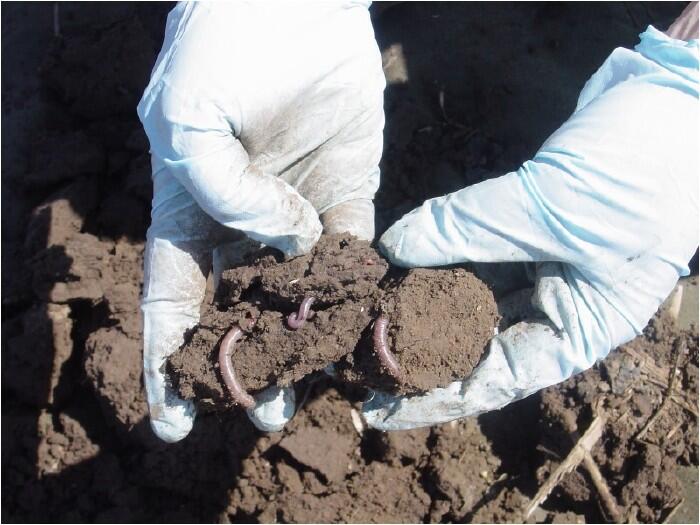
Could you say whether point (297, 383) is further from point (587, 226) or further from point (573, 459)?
point (587, 226)

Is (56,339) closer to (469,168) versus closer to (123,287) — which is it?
(123,287)

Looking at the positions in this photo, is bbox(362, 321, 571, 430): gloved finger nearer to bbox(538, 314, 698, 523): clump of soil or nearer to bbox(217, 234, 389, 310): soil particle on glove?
bbox(217, 234, 389, 310): soil particle on glove

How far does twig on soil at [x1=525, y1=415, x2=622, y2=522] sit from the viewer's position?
2.91 m

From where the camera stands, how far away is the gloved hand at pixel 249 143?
2125mm

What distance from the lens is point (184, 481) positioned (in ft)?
10.3

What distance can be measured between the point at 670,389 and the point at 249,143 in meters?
2.08

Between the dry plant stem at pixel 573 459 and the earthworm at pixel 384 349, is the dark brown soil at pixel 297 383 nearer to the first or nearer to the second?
the dry plant stem at pixel 573 459

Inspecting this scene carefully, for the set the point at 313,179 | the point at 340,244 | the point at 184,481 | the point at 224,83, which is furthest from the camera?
the point at 184,481

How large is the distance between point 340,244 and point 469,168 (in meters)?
1.24

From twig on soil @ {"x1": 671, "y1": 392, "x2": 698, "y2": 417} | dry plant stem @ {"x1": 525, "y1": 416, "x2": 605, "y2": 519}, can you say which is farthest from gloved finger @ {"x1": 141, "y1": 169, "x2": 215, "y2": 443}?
twig on soil @ {"x1": 671, "y1": 392, "x2": 698, "y2": 417}

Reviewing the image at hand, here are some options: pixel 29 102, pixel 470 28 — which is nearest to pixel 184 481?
pixel 29 102

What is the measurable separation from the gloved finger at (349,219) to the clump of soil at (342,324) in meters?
0.32

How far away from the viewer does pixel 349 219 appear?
2.72 m

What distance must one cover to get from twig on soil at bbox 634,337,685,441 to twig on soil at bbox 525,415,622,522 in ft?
0.55
